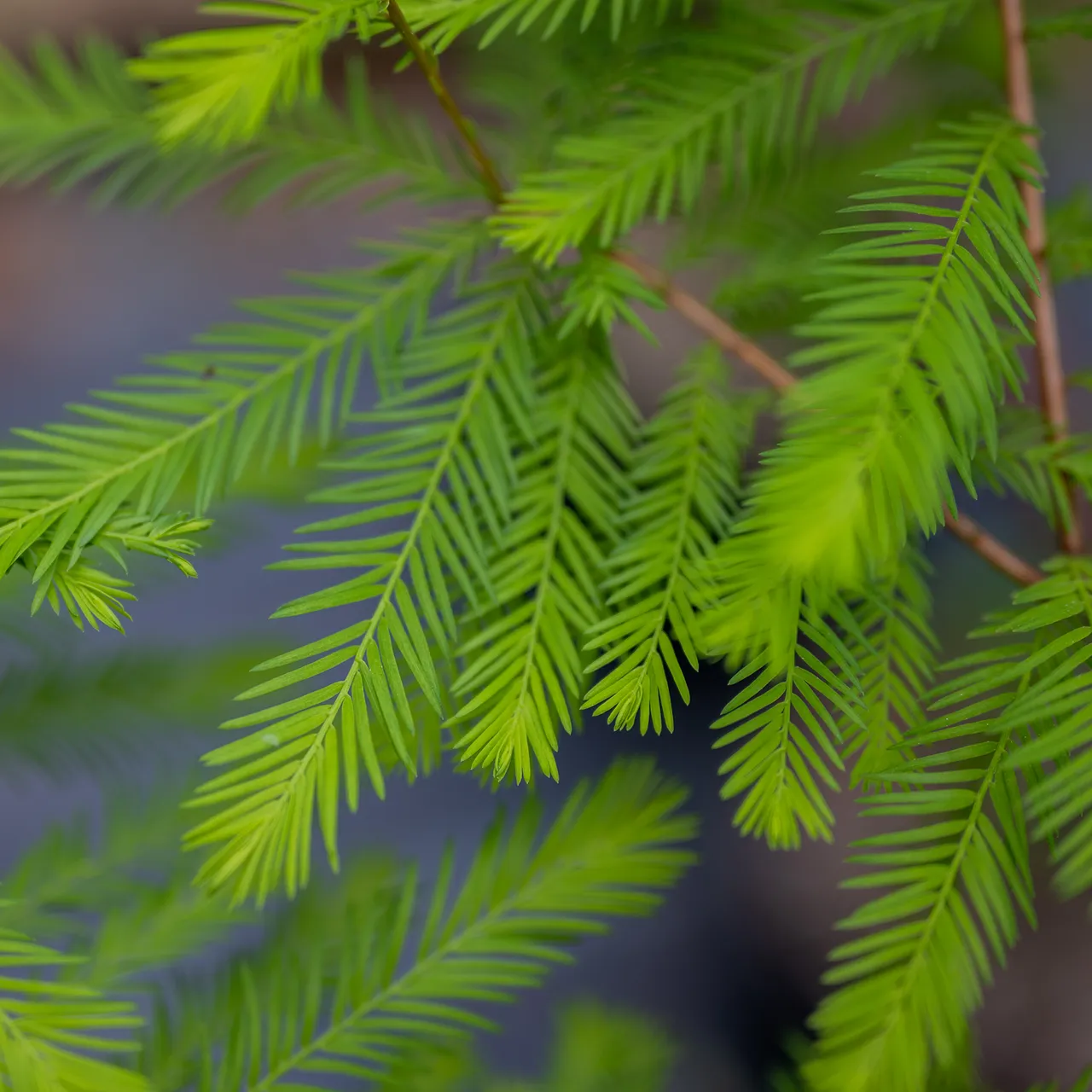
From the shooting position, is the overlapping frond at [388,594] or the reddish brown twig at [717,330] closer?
the overlapping frond at [388,594]

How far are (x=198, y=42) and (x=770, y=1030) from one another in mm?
902

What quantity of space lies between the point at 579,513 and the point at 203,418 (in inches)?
7.2

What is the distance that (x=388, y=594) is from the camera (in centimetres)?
40

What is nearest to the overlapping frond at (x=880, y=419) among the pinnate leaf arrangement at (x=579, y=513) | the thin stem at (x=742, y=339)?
the pinnate leaf arrangement at (x=579, y=513)

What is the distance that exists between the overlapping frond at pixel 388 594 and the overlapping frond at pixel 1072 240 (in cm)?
26

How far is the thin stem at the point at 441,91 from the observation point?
1.21 ft

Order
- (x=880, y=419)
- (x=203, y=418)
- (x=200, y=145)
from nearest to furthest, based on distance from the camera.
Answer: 1. (x=880, y=419)
2. (x=203, y=418)
3. (x=200, y=145)

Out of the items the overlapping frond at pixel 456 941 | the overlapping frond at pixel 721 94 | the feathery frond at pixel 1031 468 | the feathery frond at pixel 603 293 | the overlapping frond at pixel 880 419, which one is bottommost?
the overlapping frond at pixel 456 941

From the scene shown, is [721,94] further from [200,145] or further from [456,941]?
[456,941]

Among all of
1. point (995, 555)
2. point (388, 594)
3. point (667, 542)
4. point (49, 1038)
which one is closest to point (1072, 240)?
point (995, 555)

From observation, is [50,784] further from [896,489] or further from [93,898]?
[896,489]

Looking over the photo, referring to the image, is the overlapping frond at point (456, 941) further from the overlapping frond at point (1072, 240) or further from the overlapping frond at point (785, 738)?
the overlapping frond at point (1072, 240)

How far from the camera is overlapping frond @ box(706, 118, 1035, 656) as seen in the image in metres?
0.31

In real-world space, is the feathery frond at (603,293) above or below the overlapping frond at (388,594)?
A: above
